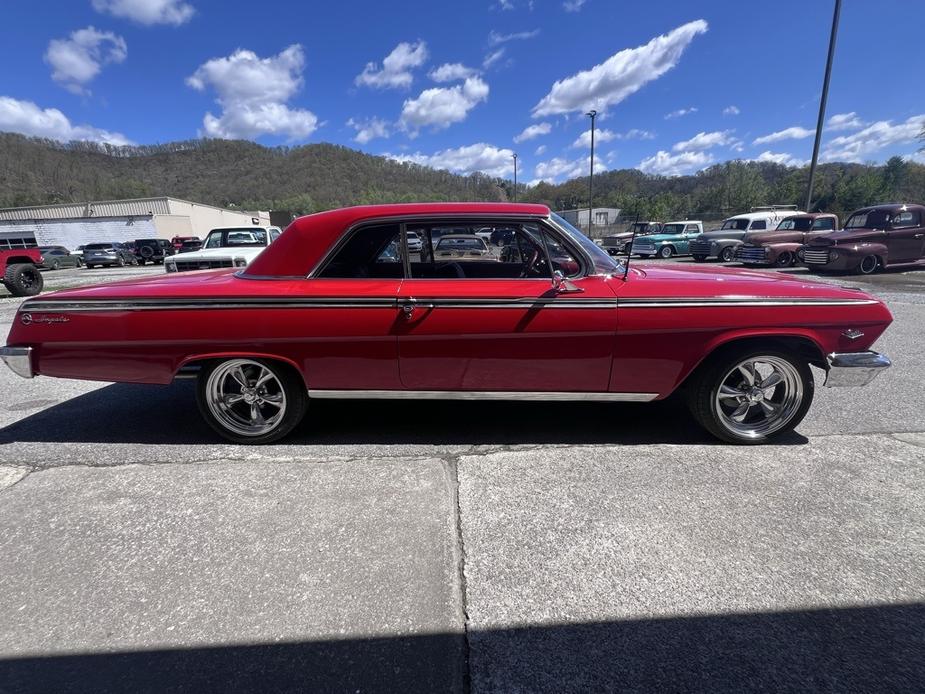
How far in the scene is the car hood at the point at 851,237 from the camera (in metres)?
12.4

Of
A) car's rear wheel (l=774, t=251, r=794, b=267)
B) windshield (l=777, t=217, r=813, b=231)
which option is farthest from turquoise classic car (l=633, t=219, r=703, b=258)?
car's rear wheel (l=774, t=251, r=794, b=267)

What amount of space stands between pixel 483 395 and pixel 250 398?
1.59 metres

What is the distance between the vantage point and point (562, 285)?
2838 mm

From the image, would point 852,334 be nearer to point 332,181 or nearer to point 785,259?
point 785,259

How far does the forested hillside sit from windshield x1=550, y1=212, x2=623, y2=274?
164 ft

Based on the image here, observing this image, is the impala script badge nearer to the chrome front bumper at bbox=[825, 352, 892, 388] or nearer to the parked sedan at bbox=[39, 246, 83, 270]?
the chrome front bumper at bbox=[825, 352, 892, 388]

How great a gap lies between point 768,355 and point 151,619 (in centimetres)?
355

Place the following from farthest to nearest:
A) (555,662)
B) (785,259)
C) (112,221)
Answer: (112,221) < (785,259) < (555,662)

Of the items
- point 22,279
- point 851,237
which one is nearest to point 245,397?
point 22,279

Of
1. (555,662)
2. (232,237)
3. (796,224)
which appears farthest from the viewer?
(796,224)

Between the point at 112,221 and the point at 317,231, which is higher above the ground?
the point at 112,221

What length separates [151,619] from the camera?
1755 millimetres

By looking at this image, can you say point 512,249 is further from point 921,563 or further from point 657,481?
point 921,563

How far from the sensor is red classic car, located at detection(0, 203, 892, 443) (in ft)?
9.27
